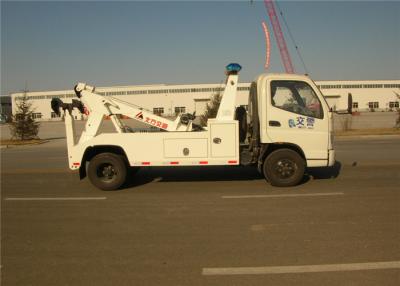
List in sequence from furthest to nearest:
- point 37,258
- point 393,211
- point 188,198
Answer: point 188,198 → point 393,211 → point 37,258

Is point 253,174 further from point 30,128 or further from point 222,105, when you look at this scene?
point 30,128

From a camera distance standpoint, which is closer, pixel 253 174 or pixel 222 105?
pixel 222 105

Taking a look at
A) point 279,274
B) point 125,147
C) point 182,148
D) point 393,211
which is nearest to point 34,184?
point 125,147

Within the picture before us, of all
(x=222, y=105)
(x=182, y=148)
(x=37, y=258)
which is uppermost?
(x=222, y=105)

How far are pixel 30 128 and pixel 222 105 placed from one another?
21.8m

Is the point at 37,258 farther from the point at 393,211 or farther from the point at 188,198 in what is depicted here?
the point at 393,211

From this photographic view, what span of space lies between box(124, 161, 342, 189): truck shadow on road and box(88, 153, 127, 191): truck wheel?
45cm

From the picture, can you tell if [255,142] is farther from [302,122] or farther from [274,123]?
[302,122]

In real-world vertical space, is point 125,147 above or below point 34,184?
above

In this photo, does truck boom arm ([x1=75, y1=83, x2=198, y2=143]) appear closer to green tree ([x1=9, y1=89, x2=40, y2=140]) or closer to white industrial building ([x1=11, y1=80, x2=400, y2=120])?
green tree ([x1=9, y1=89, x2=40, y2=140])

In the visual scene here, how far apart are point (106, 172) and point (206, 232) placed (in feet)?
11.7

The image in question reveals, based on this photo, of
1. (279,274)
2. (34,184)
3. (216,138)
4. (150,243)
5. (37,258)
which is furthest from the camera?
(34,184)

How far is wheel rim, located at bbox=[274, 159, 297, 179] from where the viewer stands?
24.2 feet

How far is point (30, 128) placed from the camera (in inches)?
992
